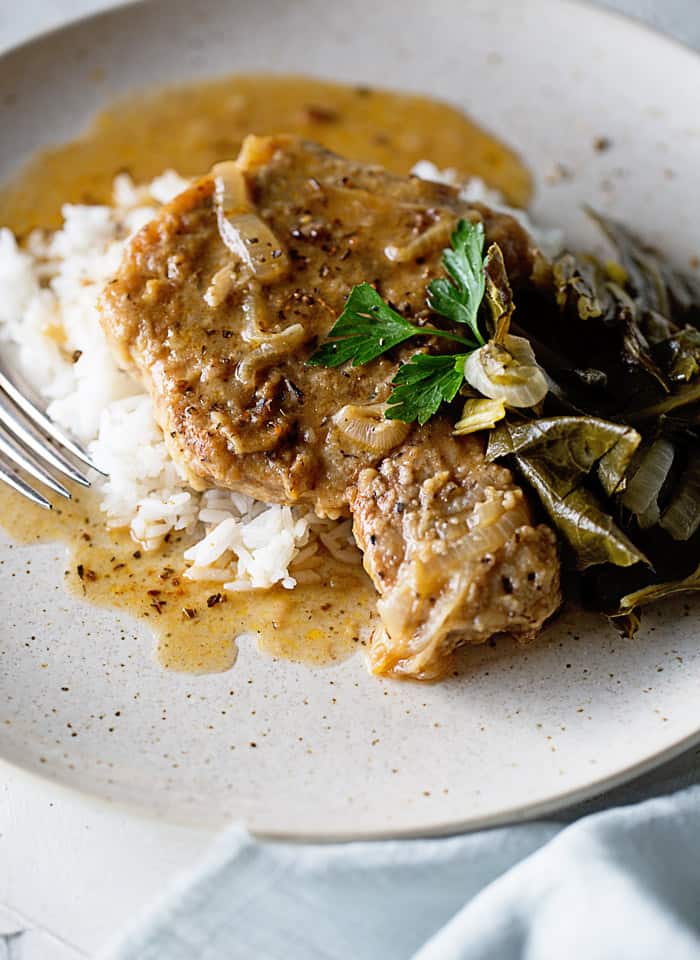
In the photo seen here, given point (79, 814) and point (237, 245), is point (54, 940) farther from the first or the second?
point (237, 245)

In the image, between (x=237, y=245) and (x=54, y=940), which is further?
(x=237, y=245)

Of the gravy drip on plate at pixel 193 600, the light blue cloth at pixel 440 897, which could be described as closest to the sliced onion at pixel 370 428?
the gravy drip on plate at pixel 193 600

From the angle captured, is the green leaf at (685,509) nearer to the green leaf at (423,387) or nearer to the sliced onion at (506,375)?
the sliced onion at (506,375)

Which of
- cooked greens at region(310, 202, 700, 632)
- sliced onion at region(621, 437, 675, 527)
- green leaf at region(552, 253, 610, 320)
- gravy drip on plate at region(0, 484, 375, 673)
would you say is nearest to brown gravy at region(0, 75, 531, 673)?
gravy drip on plate at region(0, 484, 375, 673)

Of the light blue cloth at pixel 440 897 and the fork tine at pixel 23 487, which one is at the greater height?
the fork tine at pixel 23 487

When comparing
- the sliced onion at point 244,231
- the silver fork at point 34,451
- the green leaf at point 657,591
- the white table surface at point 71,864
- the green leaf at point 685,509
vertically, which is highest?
the sliced onion at point 244,231

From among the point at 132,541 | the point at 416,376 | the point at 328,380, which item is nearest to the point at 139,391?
the point at 132,541

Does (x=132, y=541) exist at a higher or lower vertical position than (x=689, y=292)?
lower
